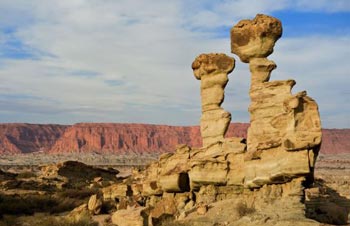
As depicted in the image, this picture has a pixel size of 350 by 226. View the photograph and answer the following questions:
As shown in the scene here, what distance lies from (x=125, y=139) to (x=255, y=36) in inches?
6249

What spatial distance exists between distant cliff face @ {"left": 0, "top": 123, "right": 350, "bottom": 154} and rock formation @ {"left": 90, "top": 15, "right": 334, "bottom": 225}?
14148 cm

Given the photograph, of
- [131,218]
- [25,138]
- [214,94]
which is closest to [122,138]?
[25,138]

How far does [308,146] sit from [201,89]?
6.16 metres

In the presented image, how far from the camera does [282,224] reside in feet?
41.6

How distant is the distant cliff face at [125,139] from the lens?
164750 mm

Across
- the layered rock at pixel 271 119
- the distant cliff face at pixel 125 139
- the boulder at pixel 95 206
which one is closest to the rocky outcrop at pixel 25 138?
the distant cliff face at pixel 125 139

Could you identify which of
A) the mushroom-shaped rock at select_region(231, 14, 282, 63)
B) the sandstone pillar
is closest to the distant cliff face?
the sandstone pillar

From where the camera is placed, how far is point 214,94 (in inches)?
699

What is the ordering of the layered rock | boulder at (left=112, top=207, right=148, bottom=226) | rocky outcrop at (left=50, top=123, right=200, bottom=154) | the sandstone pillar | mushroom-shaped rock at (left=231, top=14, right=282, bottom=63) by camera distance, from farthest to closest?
rocky outcrop at (left=50, top=123, right=200, bottom=154), the sandstone pillar, boulder at (left=112, top=207, right=148, bottom=226), mushroom-shaped rock at (left=231, top=14, right=282, bottom=63), the layered rock

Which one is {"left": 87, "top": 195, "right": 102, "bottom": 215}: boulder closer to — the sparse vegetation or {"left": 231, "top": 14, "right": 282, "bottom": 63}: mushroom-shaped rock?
the sparse vegetation

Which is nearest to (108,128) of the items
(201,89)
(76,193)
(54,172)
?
(54,172)

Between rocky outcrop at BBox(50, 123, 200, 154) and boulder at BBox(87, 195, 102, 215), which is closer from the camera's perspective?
boulder at BBox(87, 195, 102, 215)

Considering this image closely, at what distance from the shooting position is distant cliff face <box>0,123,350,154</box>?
164750 millimetres

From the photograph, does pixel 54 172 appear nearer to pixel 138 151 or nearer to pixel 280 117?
pixel 280 117
